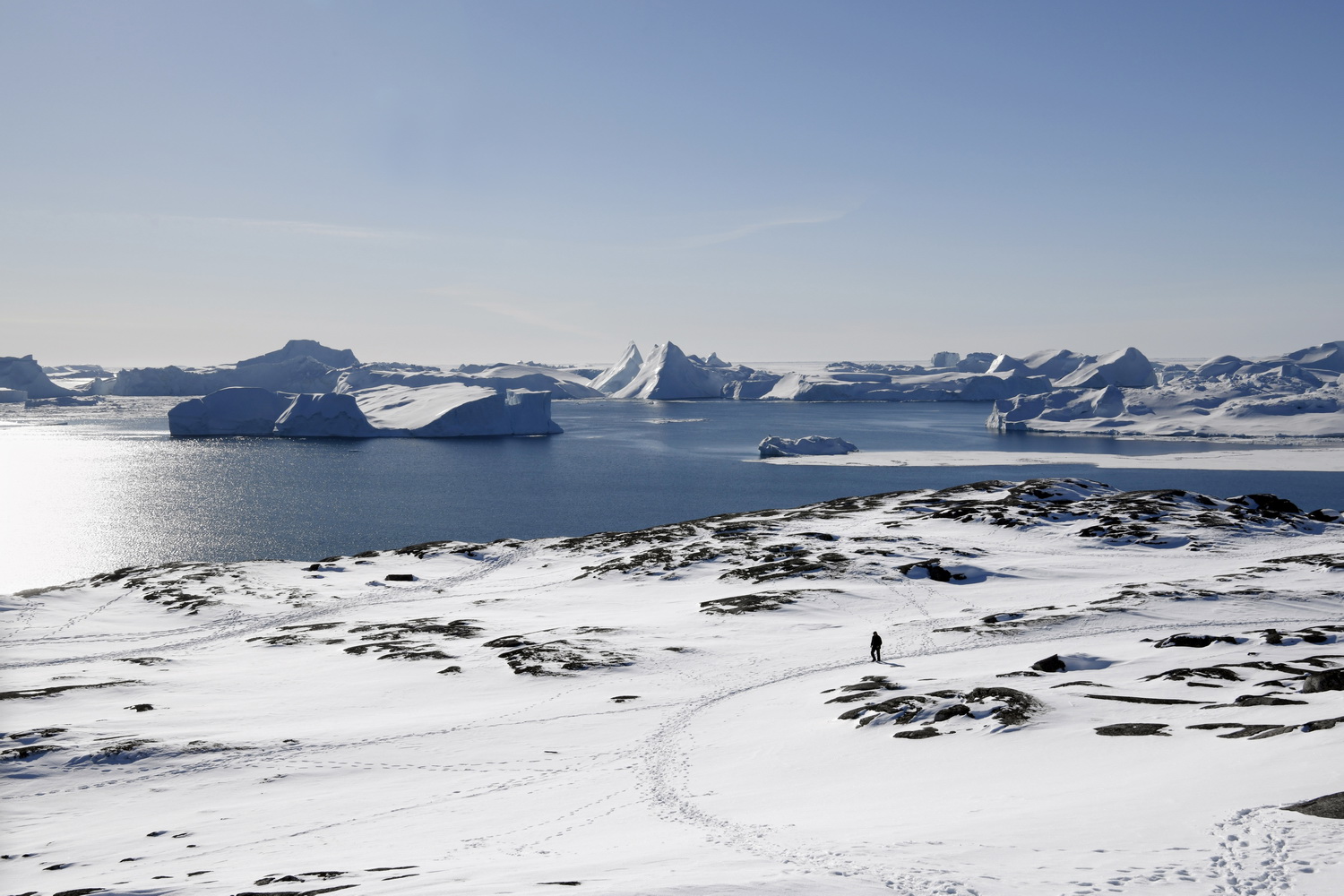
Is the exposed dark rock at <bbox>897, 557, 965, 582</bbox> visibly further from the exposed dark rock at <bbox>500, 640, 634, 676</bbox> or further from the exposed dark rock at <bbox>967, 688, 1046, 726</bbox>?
the exposed dark rock at <bbox>967, 688, 1046, 726</bbox>

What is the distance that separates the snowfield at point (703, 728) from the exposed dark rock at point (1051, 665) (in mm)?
150

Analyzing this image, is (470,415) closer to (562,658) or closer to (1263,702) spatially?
(562,658)

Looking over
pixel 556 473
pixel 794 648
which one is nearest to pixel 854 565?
pixel 794 648

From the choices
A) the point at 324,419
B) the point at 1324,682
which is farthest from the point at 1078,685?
the point at 324,419

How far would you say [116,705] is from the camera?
26.7 m

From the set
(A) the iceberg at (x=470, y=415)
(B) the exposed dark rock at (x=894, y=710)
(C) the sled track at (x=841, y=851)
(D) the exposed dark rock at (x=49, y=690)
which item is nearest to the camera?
(C) the sled track at (x=841, y=851)

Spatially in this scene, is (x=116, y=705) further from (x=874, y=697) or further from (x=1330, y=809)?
(x=1330, y=809)

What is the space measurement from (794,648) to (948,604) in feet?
33.0

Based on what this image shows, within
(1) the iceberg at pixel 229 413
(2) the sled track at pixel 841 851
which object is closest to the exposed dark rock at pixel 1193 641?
(2) the sled track at pixel 841 851

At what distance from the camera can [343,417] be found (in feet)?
460

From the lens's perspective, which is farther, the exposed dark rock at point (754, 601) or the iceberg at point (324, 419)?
the iceberg at point (324, 419)

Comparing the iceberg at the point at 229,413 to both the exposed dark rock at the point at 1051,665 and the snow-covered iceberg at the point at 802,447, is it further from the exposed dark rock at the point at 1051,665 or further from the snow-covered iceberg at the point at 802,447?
the exposed dark rock at the point at 1051,665

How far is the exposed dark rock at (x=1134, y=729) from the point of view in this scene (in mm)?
17734

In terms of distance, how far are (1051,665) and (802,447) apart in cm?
9160
